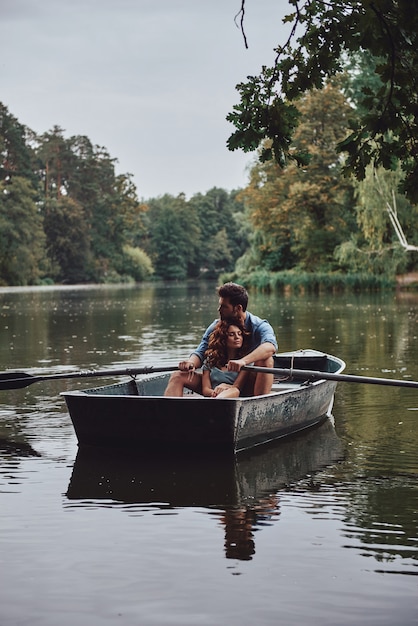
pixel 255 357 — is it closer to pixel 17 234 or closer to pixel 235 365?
pixel 235 365

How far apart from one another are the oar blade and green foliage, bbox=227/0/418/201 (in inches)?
165

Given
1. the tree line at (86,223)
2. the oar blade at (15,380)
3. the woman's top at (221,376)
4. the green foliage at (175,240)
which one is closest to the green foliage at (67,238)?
the tree line at (86,223)

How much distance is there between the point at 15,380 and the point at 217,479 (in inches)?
117

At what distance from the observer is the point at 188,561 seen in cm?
522

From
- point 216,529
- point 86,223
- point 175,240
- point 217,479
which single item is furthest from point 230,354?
point 175,240

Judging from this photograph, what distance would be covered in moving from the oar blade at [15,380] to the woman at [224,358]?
1896 millimetres

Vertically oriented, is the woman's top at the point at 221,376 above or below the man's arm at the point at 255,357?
below

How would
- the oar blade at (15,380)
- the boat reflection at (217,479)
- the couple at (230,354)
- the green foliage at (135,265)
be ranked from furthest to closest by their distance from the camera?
the green foliage at (135,265) < the oar blade at (15,380) < the couple at (230,354) < the boat reflection at (217,479)

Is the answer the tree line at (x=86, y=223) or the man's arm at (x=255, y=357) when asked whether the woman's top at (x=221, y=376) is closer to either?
the man's arm at (x=255, y=357)

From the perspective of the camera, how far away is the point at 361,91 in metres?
5.36

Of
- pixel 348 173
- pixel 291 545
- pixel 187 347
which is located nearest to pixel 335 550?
pixel 291 545

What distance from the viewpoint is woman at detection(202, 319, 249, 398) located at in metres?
8.27

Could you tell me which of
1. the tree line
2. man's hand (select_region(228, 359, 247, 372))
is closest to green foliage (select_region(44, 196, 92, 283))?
the tree line

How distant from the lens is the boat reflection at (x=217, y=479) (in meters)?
6.26
